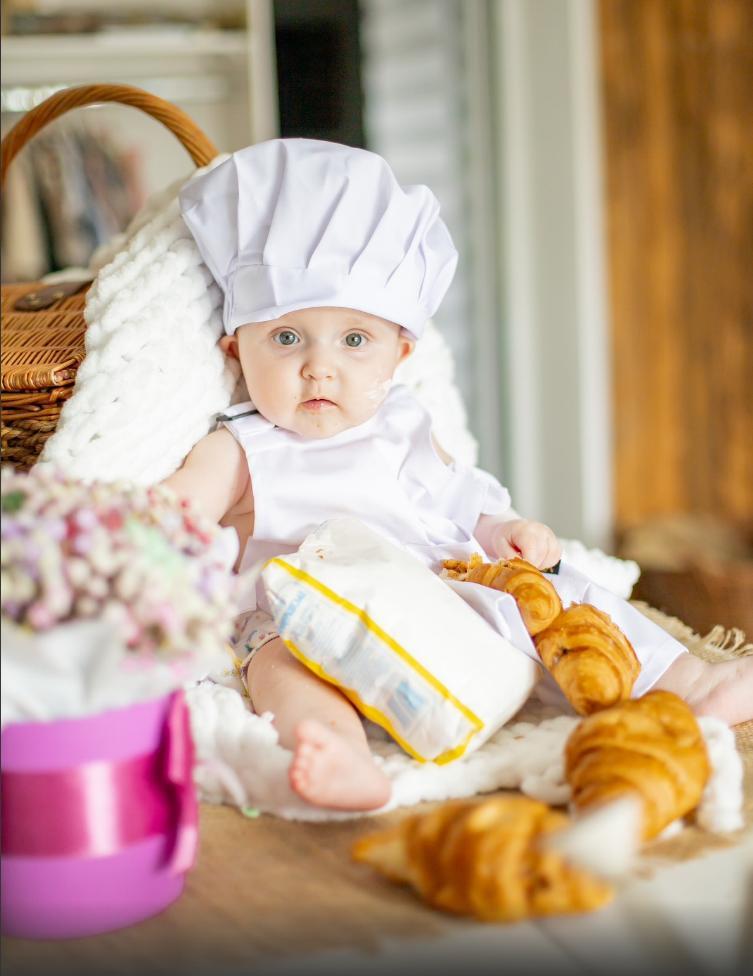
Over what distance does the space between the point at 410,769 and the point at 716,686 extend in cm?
33

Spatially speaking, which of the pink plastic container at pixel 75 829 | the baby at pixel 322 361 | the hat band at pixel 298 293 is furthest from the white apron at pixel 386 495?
the pink plastic container at pixel 75 829

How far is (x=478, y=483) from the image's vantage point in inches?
53.4

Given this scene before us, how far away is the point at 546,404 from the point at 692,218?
2.18 feet

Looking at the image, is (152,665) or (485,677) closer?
(152,665)

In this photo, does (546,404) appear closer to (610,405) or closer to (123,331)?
(610,405)

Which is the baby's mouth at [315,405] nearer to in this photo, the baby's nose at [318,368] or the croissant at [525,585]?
the baby's nose at [318,368]

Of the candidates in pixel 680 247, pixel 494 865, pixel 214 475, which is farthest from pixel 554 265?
pixel 494 865

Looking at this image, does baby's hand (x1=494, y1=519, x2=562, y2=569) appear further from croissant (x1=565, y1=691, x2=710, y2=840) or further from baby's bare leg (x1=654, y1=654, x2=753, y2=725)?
croissant (x1=565, y1=691, x2=710, y2=840)

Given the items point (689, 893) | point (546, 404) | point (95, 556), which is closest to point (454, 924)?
point (689, 893)

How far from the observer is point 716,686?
43.7 inches

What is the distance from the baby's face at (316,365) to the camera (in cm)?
120

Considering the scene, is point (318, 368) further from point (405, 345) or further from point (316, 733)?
point (316, 733)

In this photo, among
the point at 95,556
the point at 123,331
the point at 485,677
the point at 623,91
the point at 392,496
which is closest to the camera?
the point at 95,556

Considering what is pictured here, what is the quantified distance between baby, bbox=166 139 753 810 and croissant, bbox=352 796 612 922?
339mm
